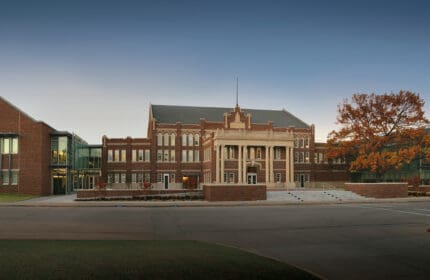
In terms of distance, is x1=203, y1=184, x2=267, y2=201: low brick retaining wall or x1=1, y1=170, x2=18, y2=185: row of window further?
x1=1, y1=170, x2=18, y2=185: row of window

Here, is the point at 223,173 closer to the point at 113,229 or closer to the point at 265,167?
the point at 265,167

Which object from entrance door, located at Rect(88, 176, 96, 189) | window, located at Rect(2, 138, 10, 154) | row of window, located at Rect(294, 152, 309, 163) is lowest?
entrance door, located at Rect(88, 176, 96, 189)

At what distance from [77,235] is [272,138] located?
143 feet

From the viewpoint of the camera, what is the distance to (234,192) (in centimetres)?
4016

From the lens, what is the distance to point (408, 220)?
23219 mm

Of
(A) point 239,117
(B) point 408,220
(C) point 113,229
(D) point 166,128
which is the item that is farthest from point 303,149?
(C) point 113,229

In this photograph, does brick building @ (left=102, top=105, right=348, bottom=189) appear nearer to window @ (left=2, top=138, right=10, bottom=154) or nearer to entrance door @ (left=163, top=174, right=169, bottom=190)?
entrance door @ (left=163, top=174, right=169, bottom=190)

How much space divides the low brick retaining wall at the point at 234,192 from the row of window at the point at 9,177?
77.2ft

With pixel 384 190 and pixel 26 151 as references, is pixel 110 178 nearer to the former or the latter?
pixel 26 151

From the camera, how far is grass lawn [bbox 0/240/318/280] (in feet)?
29.8

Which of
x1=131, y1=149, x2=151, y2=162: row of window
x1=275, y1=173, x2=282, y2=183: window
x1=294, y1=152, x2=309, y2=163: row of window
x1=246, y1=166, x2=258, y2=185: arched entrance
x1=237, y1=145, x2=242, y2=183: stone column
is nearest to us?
x1=237, y1=145, x2=242, y2=183: stone column

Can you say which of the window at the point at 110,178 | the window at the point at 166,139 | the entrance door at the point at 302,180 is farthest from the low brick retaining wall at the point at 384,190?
the window at the point at 110,178

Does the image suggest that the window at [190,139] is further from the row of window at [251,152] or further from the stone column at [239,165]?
the stone column at [239,165]

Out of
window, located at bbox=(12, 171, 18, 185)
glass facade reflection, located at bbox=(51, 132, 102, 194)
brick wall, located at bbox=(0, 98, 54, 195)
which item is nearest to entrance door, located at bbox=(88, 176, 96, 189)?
glass facade reflection, located at bbox=(51, 132, 102, 194)
